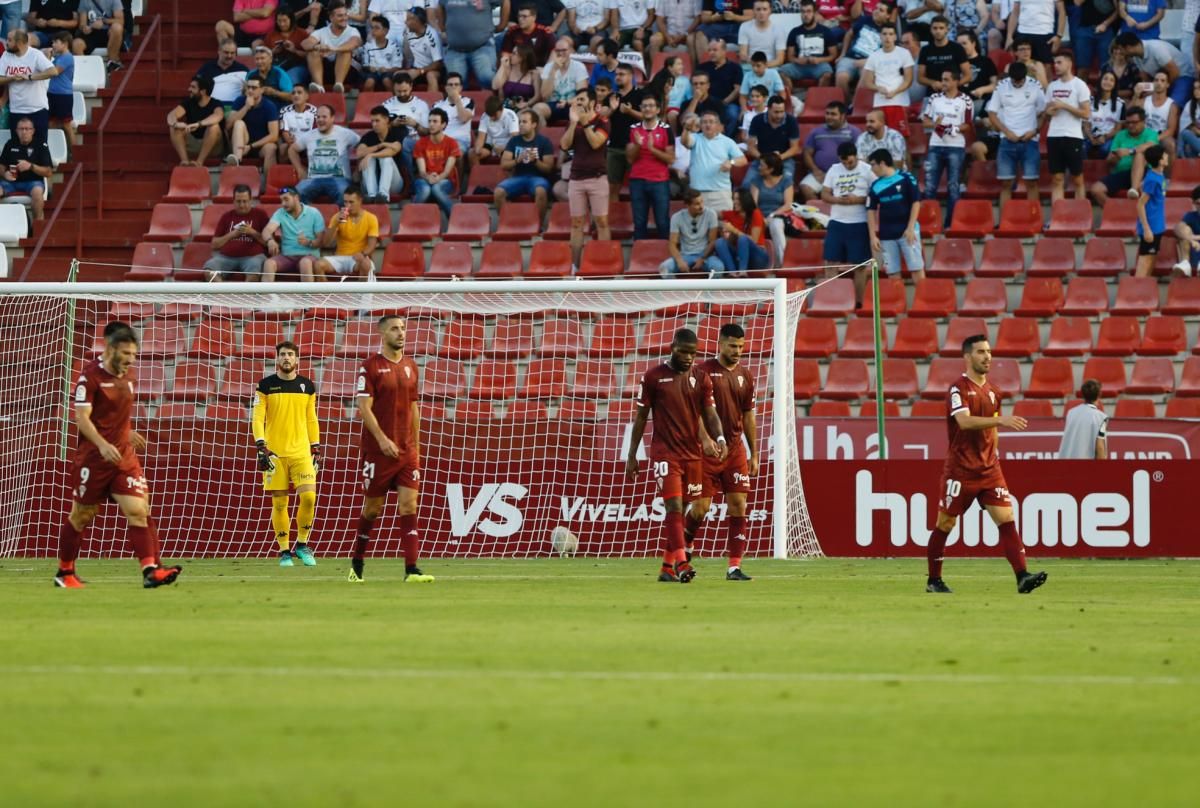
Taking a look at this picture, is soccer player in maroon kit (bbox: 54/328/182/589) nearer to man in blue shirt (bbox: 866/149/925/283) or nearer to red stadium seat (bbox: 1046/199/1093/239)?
man in blue shirt (bbox: 866/149/925/283)

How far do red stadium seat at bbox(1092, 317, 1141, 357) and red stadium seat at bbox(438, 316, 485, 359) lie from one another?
7794 millimetres

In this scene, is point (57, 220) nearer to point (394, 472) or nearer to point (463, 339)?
point (463, 339)

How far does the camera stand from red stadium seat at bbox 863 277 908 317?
84.3 feet

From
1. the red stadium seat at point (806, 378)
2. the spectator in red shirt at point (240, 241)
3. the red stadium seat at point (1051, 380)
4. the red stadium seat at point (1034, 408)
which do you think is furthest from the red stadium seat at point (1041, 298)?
the spectator in red shirt at point (240, 241)

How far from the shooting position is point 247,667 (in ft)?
30.8

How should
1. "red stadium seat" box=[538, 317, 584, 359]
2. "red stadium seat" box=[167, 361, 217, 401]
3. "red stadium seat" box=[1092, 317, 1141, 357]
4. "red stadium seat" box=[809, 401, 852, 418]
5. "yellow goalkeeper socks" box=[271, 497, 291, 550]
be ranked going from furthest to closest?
"red stadium seat" box=[1092, 317, 1141, 357] → "red stadium seat" box=[809, 401, 852, 418] → "red stadium seat" box=[538, 317, 584, 359] → "red stadium seat" box=[167, 361, 217, 401] → "yellow goalkeeper socks" box=[271, 497, 291, 550]

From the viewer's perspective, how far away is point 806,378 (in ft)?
81.9

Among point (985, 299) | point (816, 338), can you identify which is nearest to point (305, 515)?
point (816, 338)

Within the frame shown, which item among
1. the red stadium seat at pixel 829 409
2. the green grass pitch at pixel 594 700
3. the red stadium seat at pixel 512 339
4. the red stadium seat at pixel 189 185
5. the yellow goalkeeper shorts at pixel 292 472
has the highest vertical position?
the red stadium seat at pixel 189 185

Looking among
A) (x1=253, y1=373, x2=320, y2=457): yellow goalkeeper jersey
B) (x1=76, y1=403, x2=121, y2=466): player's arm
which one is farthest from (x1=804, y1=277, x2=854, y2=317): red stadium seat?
(x1=76, y1=403, x2=121, y2=466): player's arm

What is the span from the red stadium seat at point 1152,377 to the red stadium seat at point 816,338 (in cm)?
377

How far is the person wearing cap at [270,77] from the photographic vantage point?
2883cm

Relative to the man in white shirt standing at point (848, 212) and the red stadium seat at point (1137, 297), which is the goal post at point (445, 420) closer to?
the man in white shirt standing at point (848, 212)

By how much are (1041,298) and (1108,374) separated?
62.0 inches
